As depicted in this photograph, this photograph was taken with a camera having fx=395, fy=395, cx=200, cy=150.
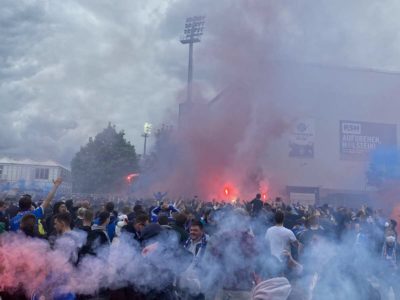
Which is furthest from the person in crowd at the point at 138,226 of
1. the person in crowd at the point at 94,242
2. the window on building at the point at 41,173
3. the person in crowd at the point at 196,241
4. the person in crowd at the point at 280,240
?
the window on building at the point at 41,173

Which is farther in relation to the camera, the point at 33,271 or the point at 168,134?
the point at 168,134

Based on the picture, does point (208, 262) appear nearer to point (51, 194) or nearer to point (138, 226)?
point (138, 226)

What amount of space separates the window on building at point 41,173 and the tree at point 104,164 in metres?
3.06

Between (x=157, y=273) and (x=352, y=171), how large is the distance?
3543 centimetres

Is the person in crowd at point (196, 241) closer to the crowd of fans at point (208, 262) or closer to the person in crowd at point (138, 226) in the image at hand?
the crowd of fans at point (208, 262)

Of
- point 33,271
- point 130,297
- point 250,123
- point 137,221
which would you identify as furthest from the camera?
point 250,123

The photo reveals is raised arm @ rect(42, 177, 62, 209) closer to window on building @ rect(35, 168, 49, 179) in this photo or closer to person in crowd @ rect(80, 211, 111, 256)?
person in crowd @ rect(80, 211, 111, 256)

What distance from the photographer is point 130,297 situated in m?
3.83

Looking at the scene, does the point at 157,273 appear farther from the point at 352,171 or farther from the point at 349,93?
the point at 349,93

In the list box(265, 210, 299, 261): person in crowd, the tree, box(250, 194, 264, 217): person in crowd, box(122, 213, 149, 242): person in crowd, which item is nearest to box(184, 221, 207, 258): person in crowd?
box(122, 213, 149, 242): person in crowd

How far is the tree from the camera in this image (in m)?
38.1

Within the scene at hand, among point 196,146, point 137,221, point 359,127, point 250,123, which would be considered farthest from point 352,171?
point 137,221

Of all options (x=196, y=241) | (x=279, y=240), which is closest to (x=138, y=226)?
(x=196, y=241)

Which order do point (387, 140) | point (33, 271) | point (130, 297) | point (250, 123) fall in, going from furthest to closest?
point (387, 140), point (250, 123), point (130, 297), point (33, 271)
